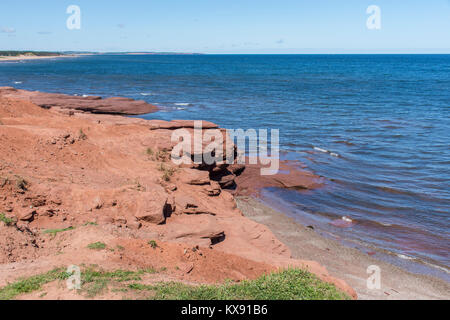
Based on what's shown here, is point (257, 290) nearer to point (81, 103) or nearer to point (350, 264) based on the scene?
point (350, 264)

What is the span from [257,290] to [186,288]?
130 centimetres

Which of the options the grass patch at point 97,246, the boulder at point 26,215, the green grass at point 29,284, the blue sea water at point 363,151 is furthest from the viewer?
the blue sea water at point 363,151

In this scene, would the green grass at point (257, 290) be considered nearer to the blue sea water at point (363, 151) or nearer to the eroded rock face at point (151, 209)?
the eroded rock face at point (151, 209)

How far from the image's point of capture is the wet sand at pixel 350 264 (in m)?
10.3

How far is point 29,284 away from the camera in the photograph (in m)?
6.50

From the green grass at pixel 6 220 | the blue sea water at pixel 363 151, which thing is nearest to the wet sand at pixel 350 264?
the blue sea water at pixel 363 151

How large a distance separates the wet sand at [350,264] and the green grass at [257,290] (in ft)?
10.9

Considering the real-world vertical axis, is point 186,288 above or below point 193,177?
below

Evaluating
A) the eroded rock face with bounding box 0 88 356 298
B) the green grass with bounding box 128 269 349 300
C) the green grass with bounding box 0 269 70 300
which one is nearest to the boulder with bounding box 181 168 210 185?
the eroded rock face with bounding box 0 88 356 298

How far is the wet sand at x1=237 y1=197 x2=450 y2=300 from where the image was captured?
10281mm

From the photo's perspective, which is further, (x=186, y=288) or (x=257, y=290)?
(x=186, y=288)

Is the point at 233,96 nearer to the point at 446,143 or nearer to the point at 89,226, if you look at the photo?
the point at 446,143

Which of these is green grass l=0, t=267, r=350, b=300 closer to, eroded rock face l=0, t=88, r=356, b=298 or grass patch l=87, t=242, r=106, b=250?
eroded rock face l=0, t=88, r=356, b=298

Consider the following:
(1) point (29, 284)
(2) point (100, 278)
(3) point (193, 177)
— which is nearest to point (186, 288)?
(2) point (100, 278)
